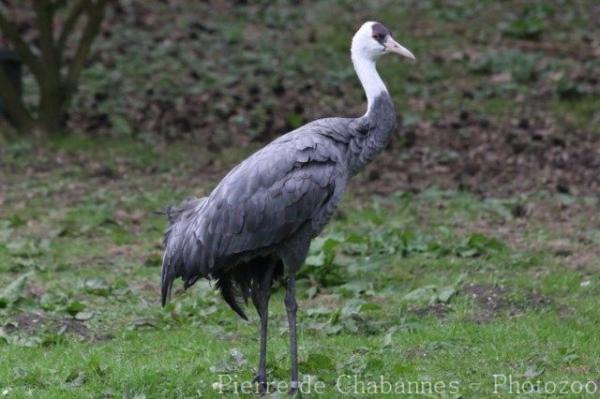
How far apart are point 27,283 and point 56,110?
602cm

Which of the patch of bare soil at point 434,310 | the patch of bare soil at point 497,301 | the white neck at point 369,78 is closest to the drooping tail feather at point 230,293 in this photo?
the white neck at point 369,78

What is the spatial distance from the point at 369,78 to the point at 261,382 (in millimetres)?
2033

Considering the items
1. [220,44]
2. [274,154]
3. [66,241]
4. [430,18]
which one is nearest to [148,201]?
[66,241]

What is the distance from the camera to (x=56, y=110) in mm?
15031

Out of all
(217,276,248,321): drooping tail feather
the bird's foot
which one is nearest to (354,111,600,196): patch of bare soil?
(217,276,248,321): drooping tail feather

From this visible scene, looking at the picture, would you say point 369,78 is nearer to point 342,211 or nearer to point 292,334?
point 292,334

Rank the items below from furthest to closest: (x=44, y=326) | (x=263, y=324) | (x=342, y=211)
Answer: (x=342, y=211) → (x=44, y=326) → (x=263, y=324)

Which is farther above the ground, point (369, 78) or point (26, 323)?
point (369, 78)

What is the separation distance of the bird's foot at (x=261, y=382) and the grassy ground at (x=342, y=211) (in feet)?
0.58

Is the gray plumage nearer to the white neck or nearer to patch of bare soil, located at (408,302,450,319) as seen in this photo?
the white neck

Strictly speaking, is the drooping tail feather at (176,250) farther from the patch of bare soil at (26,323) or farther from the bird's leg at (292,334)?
the patch of bare soil at (26,323)

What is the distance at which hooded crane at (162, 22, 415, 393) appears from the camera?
22.4 feet

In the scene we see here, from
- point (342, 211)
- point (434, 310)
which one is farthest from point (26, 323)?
point (342, 211)

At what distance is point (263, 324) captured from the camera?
6.93m
